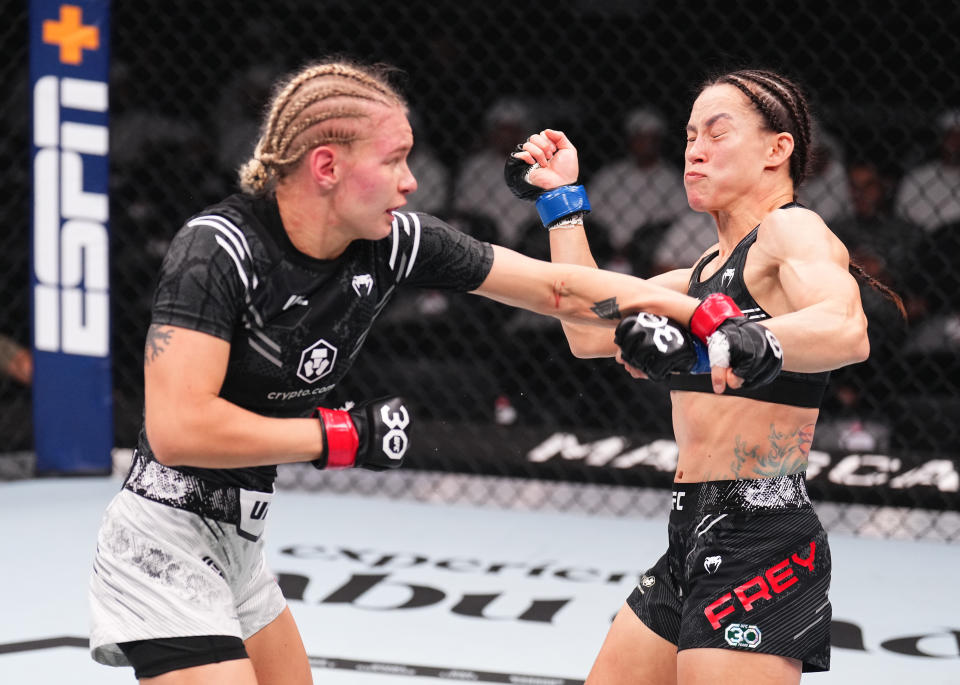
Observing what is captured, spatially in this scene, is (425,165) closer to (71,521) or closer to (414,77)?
(414,77)

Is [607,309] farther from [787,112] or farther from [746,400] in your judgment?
[787,112]

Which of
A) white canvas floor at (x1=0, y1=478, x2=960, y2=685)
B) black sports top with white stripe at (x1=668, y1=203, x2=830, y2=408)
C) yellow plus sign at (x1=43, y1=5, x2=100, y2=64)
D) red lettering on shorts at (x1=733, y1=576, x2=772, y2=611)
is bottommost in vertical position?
white canvas floor at (x1=0, y1=478, x2=960, y2=685)

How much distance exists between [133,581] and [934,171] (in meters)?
3.32

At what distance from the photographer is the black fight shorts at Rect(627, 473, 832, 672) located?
167cm

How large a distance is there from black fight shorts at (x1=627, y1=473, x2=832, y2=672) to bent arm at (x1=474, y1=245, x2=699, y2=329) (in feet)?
0.97

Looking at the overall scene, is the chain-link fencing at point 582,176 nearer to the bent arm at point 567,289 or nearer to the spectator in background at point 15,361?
the spectator in background at point 15,361

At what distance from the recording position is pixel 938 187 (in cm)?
408

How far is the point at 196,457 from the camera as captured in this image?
1496 millimetres

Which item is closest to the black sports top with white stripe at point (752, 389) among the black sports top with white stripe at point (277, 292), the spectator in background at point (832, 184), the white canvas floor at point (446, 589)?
the black sports top with white stripe at point (277, 292)

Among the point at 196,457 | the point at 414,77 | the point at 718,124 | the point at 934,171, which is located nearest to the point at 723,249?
the point at 718,124

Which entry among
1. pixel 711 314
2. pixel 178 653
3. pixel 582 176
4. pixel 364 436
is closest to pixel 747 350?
pixel 711 314

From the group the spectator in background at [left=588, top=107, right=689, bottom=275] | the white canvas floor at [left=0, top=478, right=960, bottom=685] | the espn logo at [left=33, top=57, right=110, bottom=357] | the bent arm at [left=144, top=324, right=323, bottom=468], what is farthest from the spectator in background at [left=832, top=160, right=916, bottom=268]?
the bent arm at [left=144, top=324, right=323, bottom=468]

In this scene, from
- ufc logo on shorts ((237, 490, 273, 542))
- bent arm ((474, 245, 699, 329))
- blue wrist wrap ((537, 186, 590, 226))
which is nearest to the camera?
ufc logo on shorts ((237, 490, 273, 542))

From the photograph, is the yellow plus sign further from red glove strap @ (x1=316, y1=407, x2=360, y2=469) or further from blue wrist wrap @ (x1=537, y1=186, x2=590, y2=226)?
red glove strap @ (x1=316, y1=407, x2=360, y2=469)
